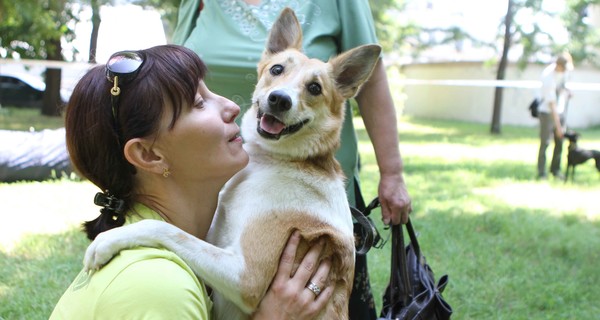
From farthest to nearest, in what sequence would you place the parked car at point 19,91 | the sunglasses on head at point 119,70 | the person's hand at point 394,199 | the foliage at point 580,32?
the parked car at point 19,91 < the foliage at point 580,32 < the person's hand at point 394,199 < the sunglasses on head at point 119,70

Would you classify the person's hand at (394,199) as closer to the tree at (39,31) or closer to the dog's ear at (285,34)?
the dog's ear at (285,34)

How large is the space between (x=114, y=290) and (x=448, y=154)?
11.8 meters

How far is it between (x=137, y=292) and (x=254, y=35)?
161 cm

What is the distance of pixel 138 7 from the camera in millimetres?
15398

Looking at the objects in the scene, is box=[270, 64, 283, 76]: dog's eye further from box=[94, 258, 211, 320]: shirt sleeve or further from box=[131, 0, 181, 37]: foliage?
box=[131, 0, 181, 37]: foliage

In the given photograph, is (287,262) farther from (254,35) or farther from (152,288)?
(254,35)

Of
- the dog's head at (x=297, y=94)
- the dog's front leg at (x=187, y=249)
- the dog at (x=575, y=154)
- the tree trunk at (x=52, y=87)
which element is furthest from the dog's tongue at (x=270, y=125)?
the tree trunk at (x=52, y=87)

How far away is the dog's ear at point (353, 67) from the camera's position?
101 inches

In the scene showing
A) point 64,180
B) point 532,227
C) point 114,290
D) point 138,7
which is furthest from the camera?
point 138,7

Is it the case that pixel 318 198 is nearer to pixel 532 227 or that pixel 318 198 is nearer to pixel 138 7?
pixel 532 227

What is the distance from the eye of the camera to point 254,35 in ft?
9.03

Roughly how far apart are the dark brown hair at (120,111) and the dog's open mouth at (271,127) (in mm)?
584

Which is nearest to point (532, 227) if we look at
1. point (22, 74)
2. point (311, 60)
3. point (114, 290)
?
point (311, 60)

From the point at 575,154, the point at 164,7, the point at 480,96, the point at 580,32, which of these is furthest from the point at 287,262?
the point at 480,96
